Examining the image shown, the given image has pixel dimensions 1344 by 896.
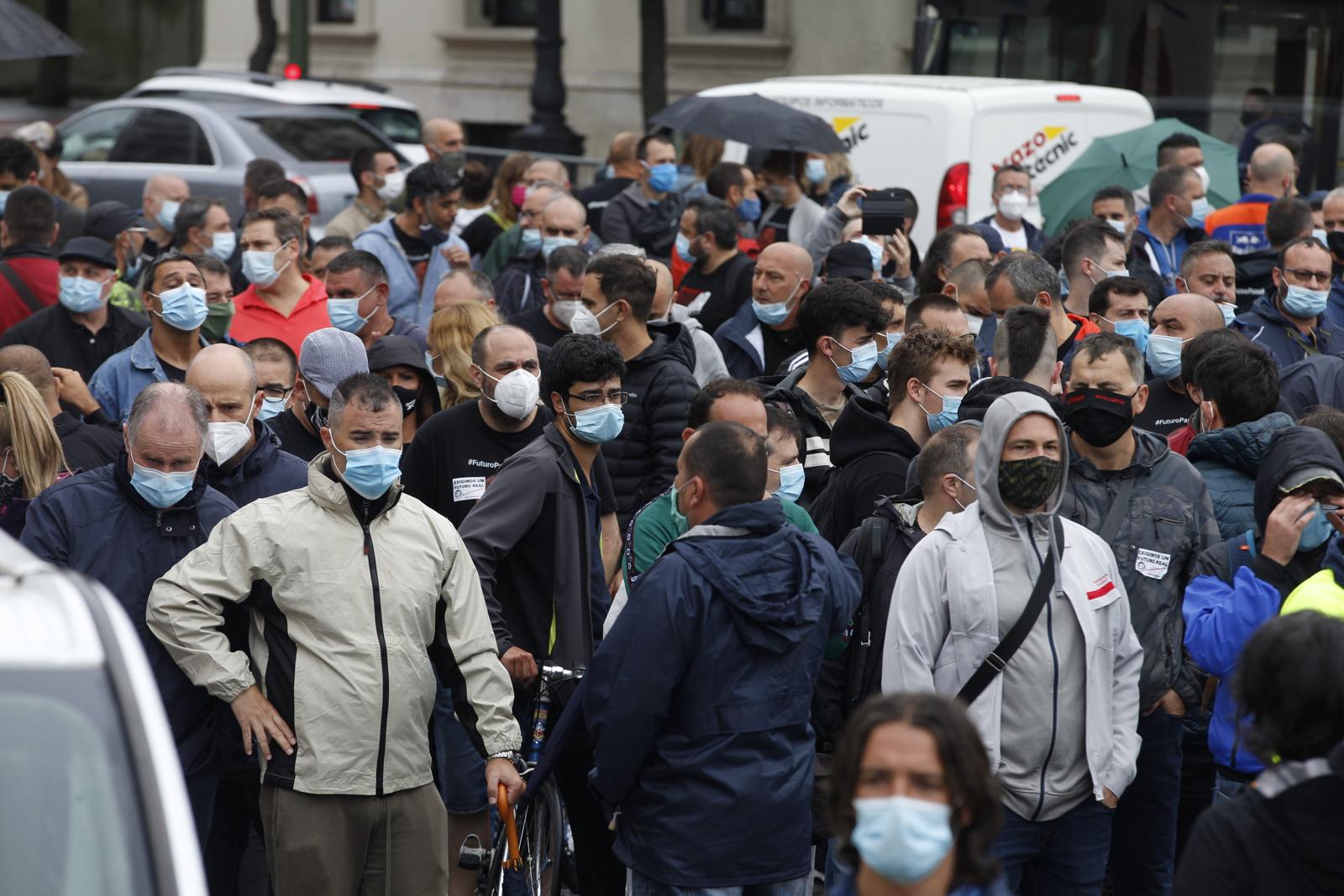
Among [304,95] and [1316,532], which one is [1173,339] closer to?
[1316,532]

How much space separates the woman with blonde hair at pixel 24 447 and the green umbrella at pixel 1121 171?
7374mm

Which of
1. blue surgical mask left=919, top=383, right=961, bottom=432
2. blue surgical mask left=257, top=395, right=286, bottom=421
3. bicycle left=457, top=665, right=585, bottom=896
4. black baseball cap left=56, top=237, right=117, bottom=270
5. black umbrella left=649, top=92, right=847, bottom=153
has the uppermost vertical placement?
black umbrella left=649, top=92, right=847, bottom=153

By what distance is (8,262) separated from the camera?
9.12 meters

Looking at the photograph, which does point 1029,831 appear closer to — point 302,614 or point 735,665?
point 735,665

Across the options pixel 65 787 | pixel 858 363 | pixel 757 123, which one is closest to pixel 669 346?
pixel 858 363

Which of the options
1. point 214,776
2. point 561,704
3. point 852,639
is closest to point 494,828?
point 561,704

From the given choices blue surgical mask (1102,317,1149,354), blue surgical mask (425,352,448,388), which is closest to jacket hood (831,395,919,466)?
blue surgical mask (425,352,448,388)

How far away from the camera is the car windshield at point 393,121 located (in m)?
18.3

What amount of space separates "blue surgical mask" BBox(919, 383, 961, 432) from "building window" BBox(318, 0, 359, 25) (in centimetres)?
2342

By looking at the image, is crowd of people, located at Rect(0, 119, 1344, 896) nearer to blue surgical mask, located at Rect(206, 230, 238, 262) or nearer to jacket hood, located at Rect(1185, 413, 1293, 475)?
jacket hood, located at Rect(1185, 413, 1293, 475)

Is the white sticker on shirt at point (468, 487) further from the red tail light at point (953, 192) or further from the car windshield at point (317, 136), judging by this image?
the car windshield at point (317, 136)

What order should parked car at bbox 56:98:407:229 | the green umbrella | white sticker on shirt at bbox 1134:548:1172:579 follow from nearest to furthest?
white sticker on shirt at bbox 1134:548:1172:579 < the green umbrella < parked car at bbox 56:98:407:229

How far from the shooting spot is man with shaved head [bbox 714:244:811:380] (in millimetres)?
8367

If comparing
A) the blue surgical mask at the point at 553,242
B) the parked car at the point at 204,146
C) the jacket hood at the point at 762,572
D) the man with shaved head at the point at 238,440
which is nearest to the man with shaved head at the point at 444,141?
the parked car at the point at 204,146
